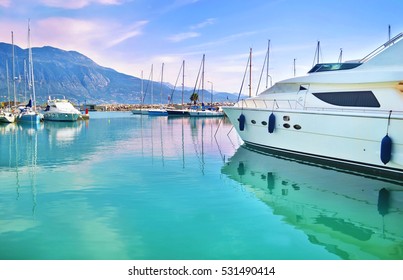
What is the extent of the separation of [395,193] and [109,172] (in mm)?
8017

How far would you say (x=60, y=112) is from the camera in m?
38.7

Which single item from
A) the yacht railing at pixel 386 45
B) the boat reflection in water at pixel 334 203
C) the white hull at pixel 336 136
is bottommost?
the boat reflection in water at pixel 334 203

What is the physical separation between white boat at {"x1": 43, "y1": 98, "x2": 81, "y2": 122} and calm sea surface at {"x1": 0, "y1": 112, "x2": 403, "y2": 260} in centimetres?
2665

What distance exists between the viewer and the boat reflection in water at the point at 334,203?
5730 mm

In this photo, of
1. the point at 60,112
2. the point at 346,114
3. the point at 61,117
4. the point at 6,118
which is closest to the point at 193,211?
the point at 346,114

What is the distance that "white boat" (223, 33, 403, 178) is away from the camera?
10.4 meters

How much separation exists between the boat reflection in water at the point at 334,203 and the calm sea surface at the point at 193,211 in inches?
0.9

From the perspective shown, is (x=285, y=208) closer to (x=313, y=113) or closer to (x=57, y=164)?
(x=313, y=113)

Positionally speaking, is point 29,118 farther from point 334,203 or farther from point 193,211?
point 334,203

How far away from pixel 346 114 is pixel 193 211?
263 inches

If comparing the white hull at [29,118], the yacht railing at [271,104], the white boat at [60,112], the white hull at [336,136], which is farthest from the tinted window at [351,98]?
the white boat at [60,112]

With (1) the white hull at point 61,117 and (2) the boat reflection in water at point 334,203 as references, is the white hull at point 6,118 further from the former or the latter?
(2) the boat reflection in water at point 334,203

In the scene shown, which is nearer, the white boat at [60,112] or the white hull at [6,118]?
the white hull at [6,118]

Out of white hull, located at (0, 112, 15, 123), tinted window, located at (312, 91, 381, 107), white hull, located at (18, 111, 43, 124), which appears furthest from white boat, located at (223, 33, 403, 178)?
white hull, located at (0, 112, 15, 123)
